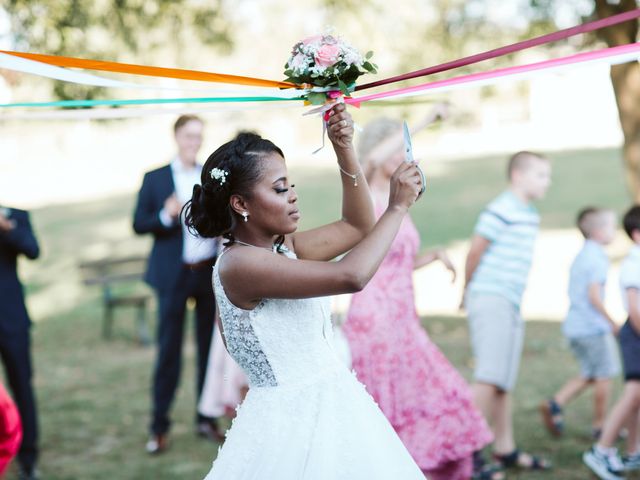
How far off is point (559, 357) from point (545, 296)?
3.80 metres

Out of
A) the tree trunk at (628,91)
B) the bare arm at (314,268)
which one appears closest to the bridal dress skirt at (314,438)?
the bare arm at (314,268)

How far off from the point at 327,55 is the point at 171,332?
4004 millimetres

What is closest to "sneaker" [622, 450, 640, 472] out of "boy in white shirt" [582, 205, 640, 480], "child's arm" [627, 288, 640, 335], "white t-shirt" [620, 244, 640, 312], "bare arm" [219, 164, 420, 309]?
"boy in white shirt" [582, 205, 640, 480]

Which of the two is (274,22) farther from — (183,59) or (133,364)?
(133,364)

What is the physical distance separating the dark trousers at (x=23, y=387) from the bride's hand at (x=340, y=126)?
353 centimetres

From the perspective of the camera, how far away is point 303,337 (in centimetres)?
300

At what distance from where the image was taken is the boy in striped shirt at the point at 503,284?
18.1ft

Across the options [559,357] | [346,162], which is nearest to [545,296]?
[559,357]

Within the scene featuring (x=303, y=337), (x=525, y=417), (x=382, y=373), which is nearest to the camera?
(x=303, y=337)

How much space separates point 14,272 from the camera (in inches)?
226

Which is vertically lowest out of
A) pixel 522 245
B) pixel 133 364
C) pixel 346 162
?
pixel 133 364

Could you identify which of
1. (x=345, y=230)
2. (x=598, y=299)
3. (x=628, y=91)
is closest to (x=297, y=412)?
(x=345, y=230)

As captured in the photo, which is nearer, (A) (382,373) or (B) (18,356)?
(A) (382,373)

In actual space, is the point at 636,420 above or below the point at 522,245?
below
